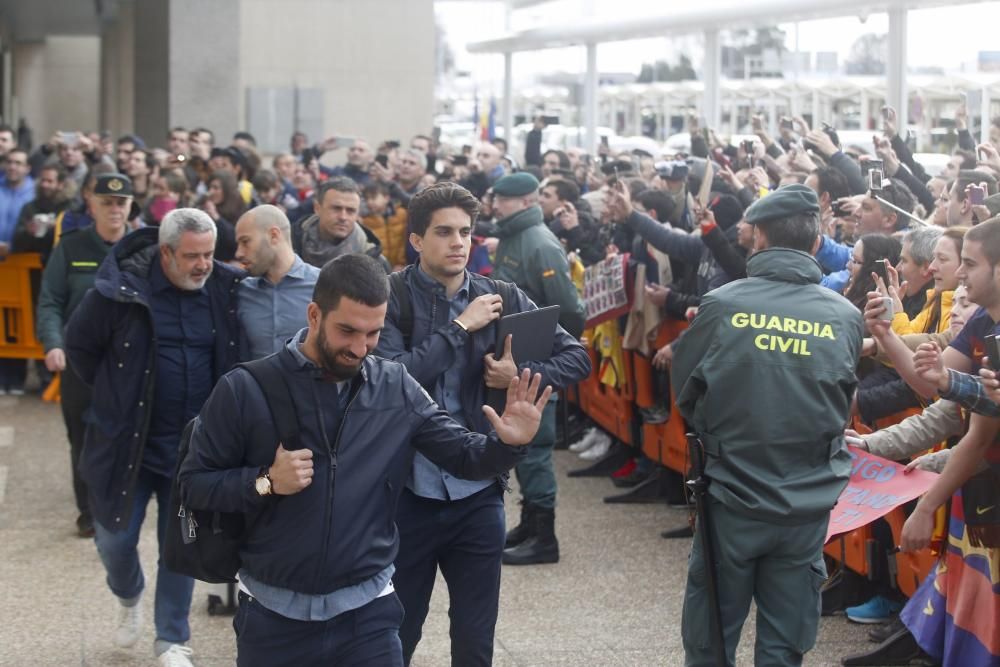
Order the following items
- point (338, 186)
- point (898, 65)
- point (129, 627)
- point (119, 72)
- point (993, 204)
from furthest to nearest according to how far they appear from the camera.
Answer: point (119, 72)
point (898, 65)
point (338, 186)
point (129, 627)
point (993, 204)

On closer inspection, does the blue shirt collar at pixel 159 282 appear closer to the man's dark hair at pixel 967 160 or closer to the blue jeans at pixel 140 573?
the blue jeans at pixel 140 573

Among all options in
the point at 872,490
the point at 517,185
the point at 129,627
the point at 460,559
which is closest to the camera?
the point at 460,559

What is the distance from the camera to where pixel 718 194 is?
957 cm

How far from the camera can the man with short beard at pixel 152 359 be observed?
20.2 feet

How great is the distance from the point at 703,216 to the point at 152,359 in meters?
3.41

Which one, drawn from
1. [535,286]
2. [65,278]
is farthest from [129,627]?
[535,286]

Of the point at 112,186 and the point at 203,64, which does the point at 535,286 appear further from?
the point at 203,64

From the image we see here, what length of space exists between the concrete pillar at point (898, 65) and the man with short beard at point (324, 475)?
9.31 metres

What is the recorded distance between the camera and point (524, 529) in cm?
863

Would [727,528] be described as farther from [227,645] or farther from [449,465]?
[227,645]

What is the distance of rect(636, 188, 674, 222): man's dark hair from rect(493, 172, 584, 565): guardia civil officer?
A: 1.97m

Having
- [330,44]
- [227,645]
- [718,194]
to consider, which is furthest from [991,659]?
[330,44]

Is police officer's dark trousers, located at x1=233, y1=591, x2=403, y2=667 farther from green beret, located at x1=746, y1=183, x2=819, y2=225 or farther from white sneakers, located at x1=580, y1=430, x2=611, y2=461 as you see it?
white sneakers, located at x1=580, y1=430, x2=611, y2=461

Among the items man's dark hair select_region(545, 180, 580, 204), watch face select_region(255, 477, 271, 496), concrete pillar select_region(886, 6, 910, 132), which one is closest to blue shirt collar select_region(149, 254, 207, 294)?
watch face select_region(255, 477, 271, 496)
